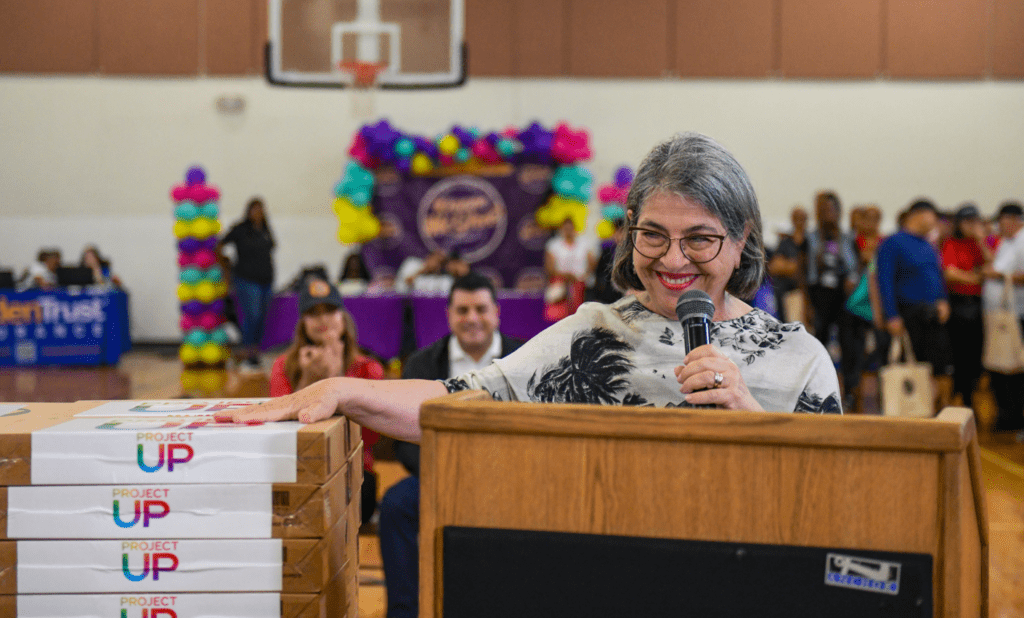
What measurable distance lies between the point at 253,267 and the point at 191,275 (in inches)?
43.9

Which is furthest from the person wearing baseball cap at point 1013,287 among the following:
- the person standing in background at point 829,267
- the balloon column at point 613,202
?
the balloon column at point 613,202

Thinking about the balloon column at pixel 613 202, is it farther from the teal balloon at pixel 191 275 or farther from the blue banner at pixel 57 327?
the blue banner at pixel 57 327

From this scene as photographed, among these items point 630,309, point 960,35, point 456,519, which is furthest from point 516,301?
point 960,35

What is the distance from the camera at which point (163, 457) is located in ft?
3.74

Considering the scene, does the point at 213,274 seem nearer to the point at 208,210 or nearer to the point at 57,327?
the point at 208,210

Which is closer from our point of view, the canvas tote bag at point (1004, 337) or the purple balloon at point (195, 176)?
the canvas tote bag at point (1004, 337)

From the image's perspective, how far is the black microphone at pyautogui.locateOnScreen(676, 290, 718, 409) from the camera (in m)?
1.14

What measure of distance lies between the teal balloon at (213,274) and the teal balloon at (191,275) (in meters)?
0.05

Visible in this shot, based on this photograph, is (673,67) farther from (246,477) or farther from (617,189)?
(246,477)

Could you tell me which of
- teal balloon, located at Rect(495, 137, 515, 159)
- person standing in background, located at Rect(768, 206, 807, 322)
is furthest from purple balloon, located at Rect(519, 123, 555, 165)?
person standing in background, located at Rect(768, 206, 807, 322)

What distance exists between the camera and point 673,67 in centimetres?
951

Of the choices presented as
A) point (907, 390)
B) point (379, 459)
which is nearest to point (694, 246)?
point (379, 459)

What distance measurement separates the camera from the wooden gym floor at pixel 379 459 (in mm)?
2834

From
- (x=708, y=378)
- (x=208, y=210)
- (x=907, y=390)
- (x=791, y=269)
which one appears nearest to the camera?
(x=708, y=378)
